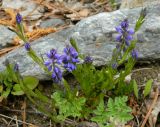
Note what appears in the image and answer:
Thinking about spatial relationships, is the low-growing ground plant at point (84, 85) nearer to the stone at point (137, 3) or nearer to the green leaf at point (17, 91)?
the green leaf at point (17, 91)

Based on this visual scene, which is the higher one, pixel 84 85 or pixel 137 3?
pixel 137 3

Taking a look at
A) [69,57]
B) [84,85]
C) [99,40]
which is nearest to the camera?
[69,57]

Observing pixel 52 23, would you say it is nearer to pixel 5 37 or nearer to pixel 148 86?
pixel 5 37

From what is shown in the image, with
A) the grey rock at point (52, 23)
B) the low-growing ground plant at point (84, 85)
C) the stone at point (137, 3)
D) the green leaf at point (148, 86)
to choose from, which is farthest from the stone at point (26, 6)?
the green leaf at point (148, 86)

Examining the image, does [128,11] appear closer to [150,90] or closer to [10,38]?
[150,90]

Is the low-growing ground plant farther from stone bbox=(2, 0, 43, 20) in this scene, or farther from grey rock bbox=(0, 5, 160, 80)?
stone bbox=(2, 0, 43, 20)

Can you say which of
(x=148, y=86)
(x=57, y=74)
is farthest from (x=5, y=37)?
(x=148, y=86)

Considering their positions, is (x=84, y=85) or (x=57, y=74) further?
(x=84, y=85)
